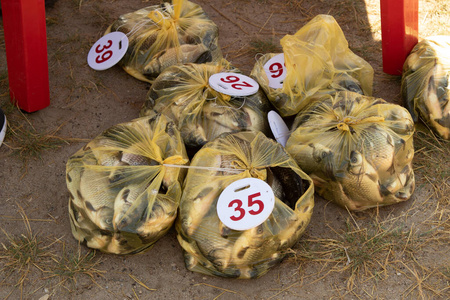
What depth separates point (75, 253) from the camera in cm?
198

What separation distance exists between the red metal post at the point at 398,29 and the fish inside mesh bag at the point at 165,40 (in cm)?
84

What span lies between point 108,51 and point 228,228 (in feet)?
4.17

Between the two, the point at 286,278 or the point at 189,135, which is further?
the point at 189,135

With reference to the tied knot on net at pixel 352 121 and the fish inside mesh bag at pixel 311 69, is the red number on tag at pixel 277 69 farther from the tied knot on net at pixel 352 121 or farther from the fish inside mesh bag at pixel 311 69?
the tied knot on net at pixel 352 121

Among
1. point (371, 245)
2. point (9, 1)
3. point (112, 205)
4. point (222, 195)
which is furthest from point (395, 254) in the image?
point (9, 1)

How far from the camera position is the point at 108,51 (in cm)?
264

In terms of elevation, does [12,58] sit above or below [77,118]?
above

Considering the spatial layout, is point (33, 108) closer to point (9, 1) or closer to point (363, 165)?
point (9, 1)

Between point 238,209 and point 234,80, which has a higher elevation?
point 234,80

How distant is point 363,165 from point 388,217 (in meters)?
0.29

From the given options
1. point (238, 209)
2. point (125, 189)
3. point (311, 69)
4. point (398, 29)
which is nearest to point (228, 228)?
point (238, 209)

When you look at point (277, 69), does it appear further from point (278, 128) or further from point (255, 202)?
point (255, 202)

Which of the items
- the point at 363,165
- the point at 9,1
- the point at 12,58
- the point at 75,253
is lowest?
the point at 75,253

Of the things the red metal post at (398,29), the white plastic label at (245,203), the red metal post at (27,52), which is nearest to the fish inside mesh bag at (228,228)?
the white plastic label at (245,203)
